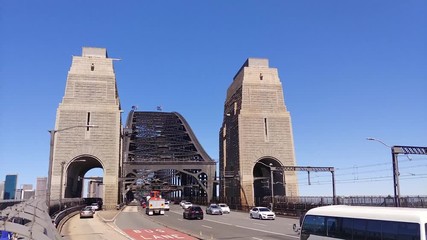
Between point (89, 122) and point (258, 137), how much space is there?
39727 mm

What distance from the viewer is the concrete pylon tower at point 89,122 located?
293ft

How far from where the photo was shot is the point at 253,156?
310ft

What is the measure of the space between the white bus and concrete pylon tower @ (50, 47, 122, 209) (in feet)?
254

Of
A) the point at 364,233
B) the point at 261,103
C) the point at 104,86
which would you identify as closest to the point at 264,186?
the point at 261,103

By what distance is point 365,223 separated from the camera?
13.3 m

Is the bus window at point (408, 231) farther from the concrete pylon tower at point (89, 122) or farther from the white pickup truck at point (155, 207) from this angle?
the concrete pylon tower at point (89, 122)

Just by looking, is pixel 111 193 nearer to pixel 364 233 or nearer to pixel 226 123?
pixel 226 123

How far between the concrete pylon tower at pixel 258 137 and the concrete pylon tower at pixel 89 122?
1094 inches

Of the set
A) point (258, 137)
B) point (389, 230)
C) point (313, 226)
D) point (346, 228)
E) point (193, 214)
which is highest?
point (258, 137)

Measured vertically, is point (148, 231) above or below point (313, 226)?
below

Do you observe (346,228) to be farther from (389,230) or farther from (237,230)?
(237,230)

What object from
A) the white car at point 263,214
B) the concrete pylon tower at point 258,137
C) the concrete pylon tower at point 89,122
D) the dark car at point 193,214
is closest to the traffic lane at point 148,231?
the dark car at point 193,214

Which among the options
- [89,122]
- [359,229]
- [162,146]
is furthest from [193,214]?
[162,146]

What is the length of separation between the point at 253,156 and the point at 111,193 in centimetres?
3335
